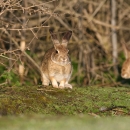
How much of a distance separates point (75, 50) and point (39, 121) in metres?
9.26

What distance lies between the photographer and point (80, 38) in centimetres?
1339

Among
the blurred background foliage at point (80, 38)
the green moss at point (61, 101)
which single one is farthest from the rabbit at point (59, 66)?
the blurred background foliage at point (80, 38)

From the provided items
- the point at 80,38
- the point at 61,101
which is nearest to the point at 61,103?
the point at 61,101

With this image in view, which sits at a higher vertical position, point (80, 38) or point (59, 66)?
point (80, 38)

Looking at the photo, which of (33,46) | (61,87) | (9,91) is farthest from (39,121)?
(33,46)

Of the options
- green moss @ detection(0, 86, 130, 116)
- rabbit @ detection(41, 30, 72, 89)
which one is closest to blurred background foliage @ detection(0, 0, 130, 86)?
rabbit @ detection(41, 30, 72, 89)

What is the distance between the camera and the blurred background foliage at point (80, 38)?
12406 mm

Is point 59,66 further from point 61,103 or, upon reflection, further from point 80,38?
point 80,38

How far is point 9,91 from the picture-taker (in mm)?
7898

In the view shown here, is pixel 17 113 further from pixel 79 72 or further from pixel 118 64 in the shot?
pixel 118 64

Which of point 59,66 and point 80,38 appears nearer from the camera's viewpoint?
point 59,66

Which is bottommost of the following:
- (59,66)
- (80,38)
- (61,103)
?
(61,103)

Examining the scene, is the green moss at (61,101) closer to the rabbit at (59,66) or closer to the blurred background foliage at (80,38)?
the rabbit at (59,66)

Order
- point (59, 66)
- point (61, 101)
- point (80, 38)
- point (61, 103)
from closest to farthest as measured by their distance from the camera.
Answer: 1. point (61, 103)
2. point (61, 101)
3. point (59, 66)
4. point (80, 38)
